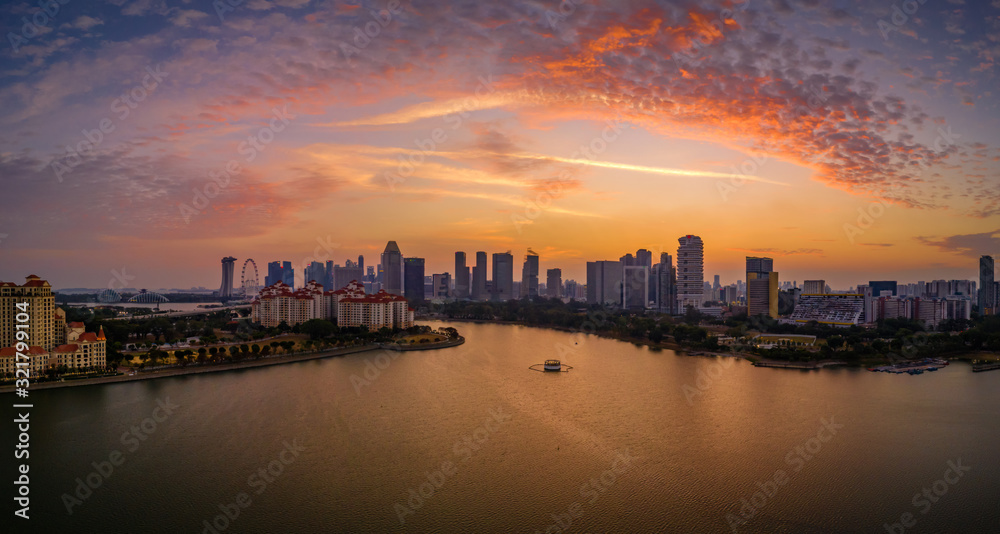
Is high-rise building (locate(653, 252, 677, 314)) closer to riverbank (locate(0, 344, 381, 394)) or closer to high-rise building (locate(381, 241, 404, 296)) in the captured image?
high-rise building (locate(381, 241, 404, 296))

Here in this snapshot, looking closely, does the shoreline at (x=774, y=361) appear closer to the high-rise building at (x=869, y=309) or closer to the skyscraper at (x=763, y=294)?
the high-rise building at (x=869, y=309)

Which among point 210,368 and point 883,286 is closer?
point 210,368

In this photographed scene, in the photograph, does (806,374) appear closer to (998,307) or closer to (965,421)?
(965,421)

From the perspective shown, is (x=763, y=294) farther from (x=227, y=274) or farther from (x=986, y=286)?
(x=227, y=274)

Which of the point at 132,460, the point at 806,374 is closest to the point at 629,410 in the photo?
the point at 806,374

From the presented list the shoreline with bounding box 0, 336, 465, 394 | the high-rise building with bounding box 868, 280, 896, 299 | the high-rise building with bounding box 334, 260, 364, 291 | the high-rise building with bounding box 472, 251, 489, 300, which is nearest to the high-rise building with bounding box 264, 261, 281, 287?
the high-rise building with bounding box 334, 260, 364, 291

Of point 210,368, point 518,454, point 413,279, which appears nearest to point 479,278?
point 413,279
